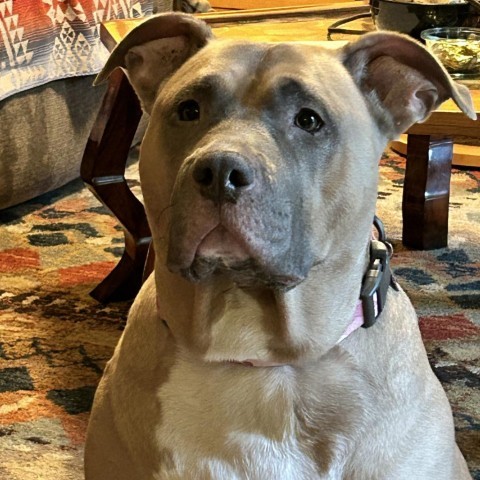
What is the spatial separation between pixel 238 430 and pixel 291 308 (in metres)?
0.18

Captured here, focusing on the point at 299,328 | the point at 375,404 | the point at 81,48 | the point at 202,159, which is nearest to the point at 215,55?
the point at 202,159

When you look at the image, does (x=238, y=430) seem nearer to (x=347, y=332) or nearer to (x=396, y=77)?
(x=347, y=332)

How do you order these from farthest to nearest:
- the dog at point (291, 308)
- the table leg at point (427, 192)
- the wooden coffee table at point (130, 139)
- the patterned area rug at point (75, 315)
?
the table leg at point (427, 192), the wooden coffee table at point (130, 139), the patterned area rug at point (75, 315), the dog at point (291, 308)

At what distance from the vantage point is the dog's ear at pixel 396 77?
1311 mm

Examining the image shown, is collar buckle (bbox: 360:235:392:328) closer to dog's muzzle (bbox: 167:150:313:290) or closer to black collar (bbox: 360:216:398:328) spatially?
black collar (bbox: 360:216:398:328)

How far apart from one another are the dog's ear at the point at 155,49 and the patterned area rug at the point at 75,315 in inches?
28.9

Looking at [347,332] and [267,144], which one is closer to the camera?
[267,144]

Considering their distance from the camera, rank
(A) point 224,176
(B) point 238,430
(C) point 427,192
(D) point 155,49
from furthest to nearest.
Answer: (C) point 427,192, (D) point 155,49, (B) point 238,430, (A) point 224,176

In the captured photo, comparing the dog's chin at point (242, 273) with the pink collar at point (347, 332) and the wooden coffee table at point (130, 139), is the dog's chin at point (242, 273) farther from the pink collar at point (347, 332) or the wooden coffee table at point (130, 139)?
the wooden coffee table at point (130, 139)

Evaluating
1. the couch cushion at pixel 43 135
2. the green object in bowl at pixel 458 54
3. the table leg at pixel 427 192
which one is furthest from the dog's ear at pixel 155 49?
the couch cushion at pixel 43 135

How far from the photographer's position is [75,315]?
7.62 ft

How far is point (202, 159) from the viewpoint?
1095 millimetres

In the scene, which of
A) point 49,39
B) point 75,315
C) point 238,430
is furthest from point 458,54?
point 49,39

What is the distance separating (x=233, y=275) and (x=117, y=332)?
1.07 meters
